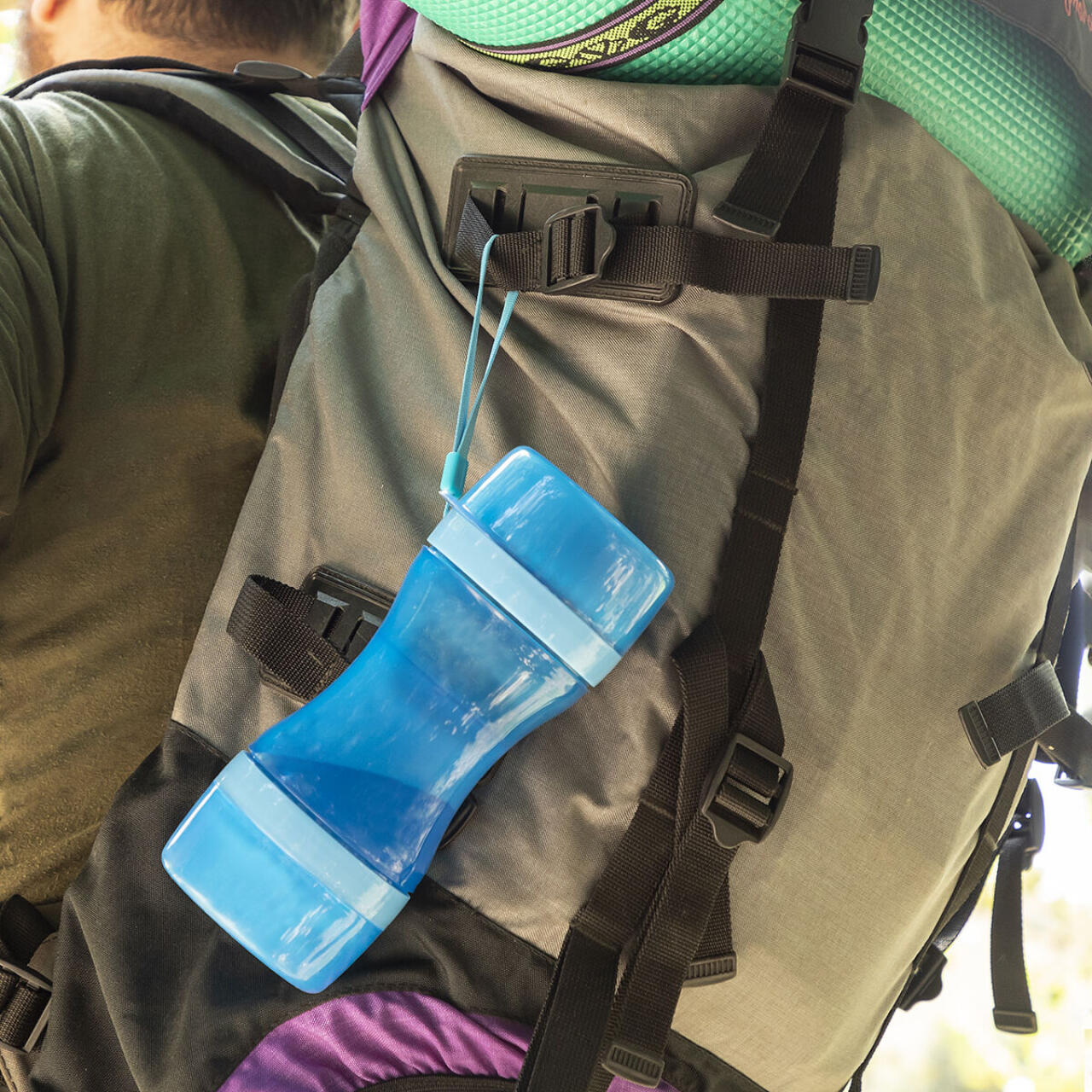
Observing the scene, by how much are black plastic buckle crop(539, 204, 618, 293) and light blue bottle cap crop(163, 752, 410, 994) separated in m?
0.35

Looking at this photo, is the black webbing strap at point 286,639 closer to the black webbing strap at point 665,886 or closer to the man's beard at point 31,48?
the black webbing strap at point 665,886

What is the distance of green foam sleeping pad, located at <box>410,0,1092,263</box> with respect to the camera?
0.67m

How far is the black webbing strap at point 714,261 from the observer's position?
2.13ft

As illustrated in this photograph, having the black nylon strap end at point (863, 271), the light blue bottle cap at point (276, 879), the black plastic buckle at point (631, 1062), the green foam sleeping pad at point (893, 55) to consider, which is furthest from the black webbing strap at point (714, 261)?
the black plastic buckle at point (631, 1062)

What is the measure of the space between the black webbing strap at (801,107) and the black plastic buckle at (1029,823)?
1.91ft

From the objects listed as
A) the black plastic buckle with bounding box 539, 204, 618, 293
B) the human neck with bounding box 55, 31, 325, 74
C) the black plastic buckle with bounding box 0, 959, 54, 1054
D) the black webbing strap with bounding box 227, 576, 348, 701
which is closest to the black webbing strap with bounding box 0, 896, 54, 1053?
the black plastic buckle with bounding box 0, 959, 54, 1054

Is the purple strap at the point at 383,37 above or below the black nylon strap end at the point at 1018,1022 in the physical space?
above

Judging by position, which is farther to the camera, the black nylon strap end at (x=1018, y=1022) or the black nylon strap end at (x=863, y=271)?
the black nylon strap end at (x=1018, y=1022)

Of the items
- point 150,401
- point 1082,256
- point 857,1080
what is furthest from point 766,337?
point 857,1080

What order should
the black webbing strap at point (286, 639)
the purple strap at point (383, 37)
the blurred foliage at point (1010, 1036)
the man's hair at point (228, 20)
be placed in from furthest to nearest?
the blurred foliage at point (1010, 1036), the man's hair at point (228, 20), the purple strap at point (383, 37), the black webbing strap at point (286, 639)

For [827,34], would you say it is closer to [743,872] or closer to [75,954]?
[743,872]

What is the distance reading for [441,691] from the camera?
607 mm

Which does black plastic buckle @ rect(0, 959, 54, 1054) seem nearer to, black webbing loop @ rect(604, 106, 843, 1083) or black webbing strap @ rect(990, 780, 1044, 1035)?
black webbing loop @ rect(604, 106, 843, 1083)

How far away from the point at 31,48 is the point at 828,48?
1.03m
